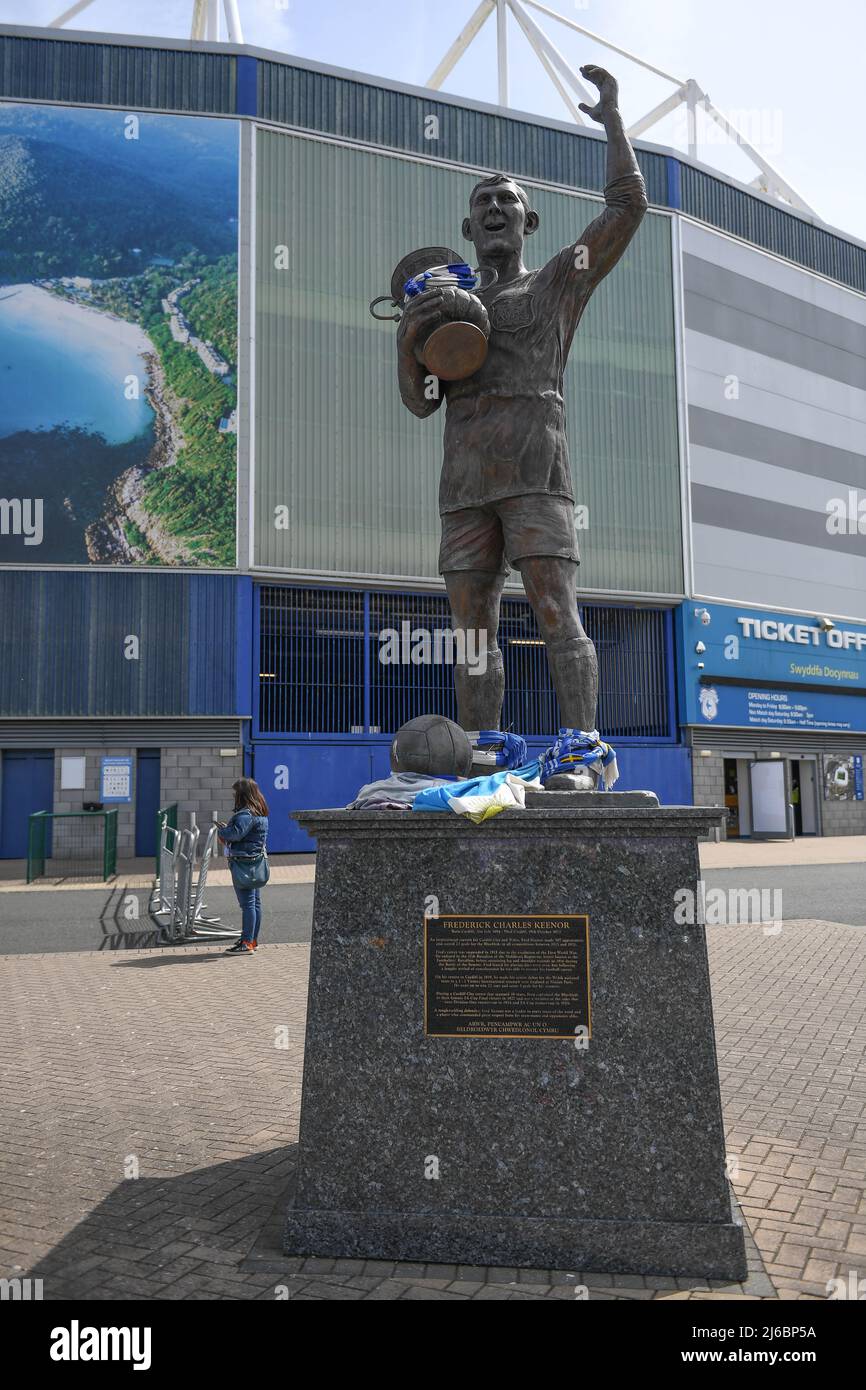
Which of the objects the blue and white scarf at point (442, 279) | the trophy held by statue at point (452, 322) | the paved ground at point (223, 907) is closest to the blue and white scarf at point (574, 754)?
the trophy held by statue at point (452, 322)

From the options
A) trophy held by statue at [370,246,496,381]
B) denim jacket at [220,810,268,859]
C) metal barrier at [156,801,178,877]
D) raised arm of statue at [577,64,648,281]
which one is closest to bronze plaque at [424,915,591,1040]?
trophy held by statue at [370,246,496,381]

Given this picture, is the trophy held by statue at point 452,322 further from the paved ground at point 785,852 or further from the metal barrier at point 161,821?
the paved ground at point 785,852

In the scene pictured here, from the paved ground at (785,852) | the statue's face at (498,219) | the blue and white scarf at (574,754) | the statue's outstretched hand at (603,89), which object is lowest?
the paved ground at (785,852)

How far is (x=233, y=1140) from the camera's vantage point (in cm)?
478

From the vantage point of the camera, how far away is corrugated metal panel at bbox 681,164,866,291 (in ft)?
95.5

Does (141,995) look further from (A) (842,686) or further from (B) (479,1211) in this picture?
(A) (842,686)

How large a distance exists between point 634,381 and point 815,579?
8.59 meters

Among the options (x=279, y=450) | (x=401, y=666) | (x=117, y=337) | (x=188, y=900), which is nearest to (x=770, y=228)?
Result: (x=279, y=450)

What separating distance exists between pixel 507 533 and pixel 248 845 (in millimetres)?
6298

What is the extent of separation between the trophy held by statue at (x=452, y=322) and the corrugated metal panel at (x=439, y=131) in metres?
22.7

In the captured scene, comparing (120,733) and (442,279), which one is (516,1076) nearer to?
(442,279)

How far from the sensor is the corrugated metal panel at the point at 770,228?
29.1 metres

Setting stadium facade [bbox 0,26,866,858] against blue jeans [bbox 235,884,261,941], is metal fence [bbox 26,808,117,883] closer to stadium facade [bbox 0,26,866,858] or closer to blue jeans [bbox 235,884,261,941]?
stadium facade [bbox 0,26,866,858]
